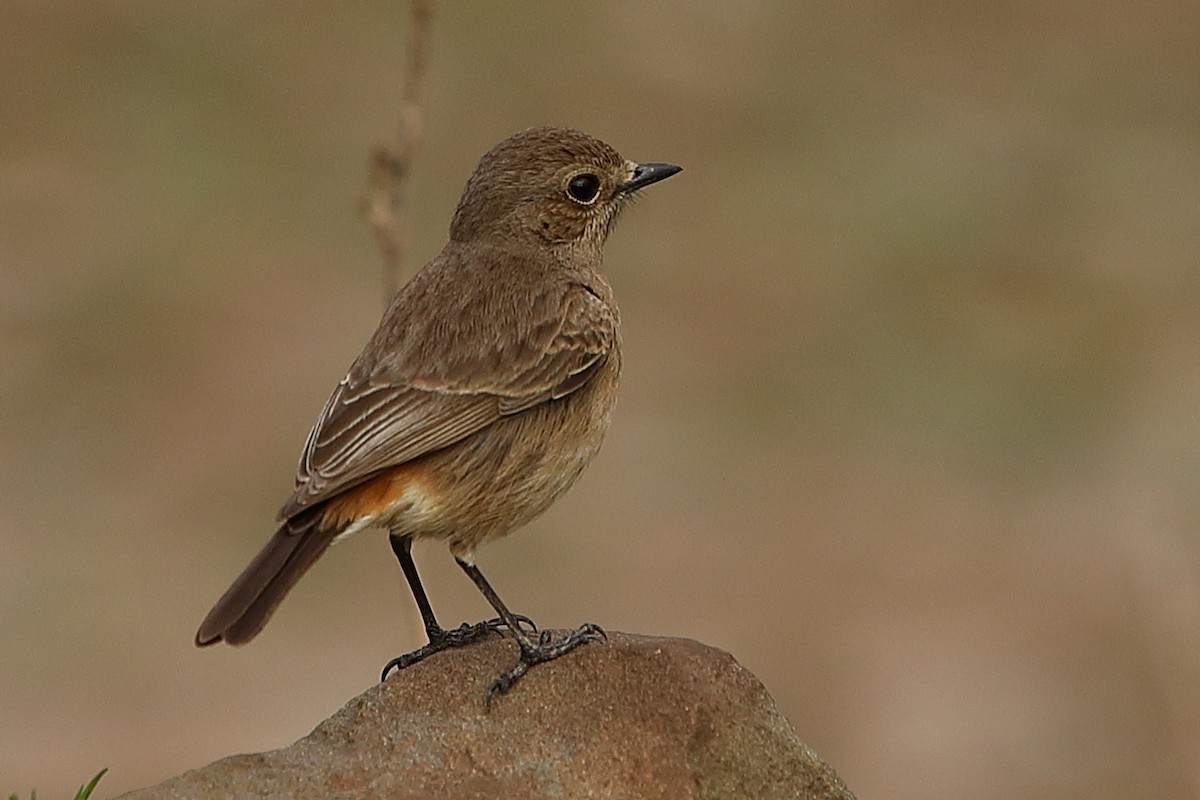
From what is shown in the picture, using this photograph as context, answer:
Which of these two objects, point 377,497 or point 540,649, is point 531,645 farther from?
point 377,497

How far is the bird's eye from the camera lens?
8148mm

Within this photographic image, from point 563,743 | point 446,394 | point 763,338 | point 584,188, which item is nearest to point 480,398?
point 446,394

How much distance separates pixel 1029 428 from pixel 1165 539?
5333mm

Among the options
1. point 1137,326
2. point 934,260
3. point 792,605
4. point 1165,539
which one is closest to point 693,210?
point 934,260

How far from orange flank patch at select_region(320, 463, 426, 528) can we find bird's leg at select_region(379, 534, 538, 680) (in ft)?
0.85

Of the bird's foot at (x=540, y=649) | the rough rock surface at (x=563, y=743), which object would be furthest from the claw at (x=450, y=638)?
the rough rock surface at (x=563, y=743)

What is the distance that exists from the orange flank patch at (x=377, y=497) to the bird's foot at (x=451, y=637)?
470 millimetres

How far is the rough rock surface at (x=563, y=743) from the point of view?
5.91 m

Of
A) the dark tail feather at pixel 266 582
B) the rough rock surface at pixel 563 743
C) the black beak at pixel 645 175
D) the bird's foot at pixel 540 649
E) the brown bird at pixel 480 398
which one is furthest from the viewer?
the black beak at pixel 645 175

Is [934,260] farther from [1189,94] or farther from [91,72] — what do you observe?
[91,72]

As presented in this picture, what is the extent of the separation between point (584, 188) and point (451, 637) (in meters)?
1.79

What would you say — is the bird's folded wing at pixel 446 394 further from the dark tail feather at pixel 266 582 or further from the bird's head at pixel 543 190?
the bird's head at pixel 543 190

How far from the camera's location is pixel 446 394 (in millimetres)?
7312

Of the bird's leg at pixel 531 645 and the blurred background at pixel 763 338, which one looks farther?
the blurred background at pixel 763 338
